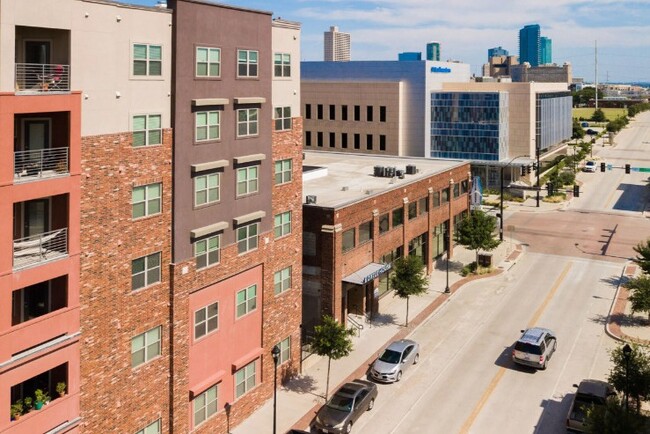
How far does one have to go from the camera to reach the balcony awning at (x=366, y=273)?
38.3 meters

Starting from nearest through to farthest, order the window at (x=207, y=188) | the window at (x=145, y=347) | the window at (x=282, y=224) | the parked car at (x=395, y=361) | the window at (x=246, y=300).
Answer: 1. the window at (x=145, y=347)
2. the window at (x=207, y=188)
3. the window at (x=246, y=300)
4. the window at (x=282, y=224)
5. the parked car at (x=395, y=361)

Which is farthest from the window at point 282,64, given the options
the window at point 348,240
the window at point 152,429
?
the window at point 152,429

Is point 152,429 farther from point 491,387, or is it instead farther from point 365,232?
point 365,232

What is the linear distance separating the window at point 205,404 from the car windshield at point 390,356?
33.6 ft

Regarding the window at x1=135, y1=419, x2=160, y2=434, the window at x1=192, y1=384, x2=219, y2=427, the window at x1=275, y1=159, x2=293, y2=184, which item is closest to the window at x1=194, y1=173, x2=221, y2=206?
the window at x1=275, y1=159, x2=293, y2=184

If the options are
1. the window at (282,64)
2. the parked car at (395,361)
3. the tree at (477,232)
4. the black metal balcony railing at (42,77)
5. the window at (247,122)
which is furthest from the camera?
the tree at (477,232)

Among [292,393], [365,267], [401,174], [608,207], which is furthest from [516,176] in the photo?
[292,393]

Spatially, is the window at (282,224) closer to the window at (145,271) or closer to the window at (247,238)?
the window at (247,238)

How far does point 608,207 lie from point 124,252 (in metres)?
77.5

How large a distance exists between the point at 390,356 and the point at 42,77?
22663 mm

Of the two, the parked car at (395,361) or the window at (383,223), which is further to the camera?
the window at (383,223)

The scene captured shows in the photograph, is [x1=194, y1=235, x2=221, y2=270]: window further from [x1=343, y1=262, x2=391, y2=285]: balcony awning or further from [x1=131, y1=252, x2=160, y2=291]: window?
[x1=343, y1=262, x2=391, y2=285]: balcony awning

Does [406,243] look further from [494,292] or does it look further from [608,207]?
[608,207]

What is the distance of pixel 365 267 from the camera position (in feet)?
134
